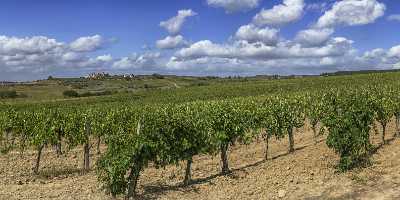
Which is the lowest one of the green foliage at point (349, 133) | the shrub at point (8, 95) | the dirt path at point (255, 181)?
the shrub at point (8, 95)

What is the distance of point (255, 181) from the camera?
697 inches

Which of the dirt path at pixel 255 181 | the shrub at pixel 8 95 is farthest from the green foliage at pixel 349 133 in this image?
the shrub at pixel 8 95

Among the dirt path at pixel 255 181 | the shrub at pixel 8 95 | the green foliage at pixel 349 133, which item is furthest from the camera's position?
the shrub at pixel 8 95

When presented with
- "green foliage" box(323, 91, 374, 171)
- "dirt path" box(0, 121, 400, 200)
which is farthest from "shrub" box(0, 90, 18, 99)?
"green foliage" box(323, 91, 374, 171)

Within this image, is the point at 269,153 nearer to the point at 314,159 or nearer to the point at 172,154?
the point at 314,159

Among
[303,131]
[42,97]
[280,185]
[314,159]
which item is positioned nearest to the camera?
[280,185]

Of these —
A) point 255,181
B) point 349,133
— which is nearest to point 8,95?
point 255,181

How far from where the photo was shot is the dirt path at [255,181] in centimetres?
1627

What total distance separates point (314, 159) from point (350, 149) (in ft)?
7.23

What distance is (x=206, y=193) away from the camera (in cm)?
1669

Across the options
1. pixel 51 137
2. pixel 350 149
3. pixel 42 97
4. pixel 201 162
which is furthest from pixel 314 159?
pixel 42 97

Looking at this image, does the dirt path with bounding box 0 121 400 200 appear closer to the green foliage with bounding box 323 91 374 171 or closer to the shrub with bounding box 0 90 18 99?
the green foliage with bounding box 323 91 374 171

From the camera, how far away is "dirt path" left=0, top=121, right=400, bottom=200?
16266 mm

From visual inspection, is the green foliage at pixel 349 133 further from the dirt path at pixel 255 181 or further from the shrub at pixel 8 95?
the shrub at pixel 8 95
